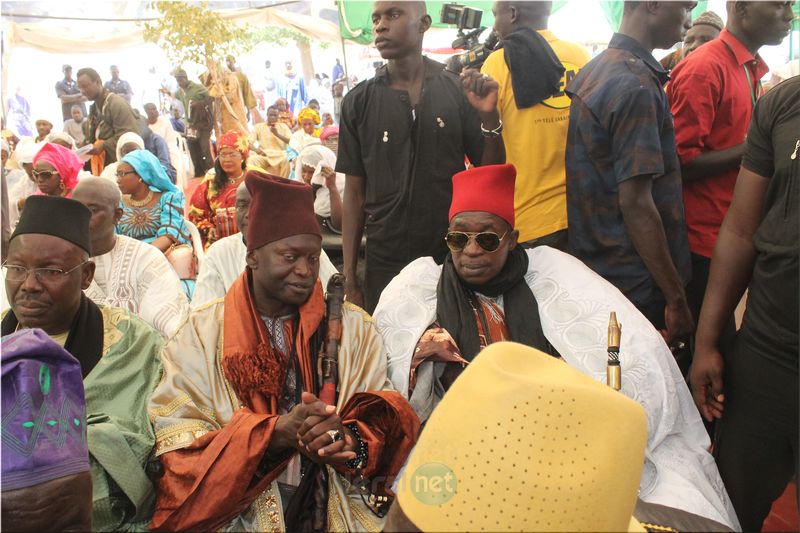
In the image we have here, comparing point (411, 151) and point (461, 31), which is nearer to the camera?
point (411, 151)

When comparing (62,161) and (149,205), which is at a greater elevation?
(62,161)

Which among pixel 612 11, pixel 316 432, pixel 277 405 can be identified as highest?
pixel 612 11

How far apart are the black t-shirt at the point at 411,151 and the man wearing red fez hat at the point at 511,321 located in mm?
481

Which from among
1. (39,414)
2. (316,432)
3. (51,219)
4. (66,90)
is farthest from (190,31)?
(39,414)

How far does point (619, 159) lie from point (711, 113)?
636 millimetres

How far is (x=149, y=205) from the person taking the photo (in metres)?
5.35

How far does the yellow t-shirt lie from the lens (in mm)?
3283

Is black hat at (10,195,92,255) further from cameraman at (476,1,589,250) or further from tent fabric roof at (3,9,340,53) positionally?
tent fabric roof at (3,9,340,53)

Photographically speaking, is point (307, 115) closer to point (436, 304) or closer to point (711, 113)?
point (711, 113)

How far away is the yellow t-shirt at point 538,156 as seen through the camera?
328 cm

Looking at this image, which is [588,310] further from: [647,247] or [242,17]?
[242,17]

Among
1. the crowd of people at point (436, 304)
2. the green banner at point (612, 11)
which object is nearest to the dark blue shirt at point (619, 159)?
the crowd of people at point (436, 304)

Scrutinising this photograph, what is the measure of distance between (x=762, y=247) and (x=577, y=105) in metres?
1.09

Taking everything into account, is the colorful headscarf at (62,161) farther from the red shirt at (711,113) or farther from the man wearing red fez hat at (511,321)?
the red shirt at (711,113)
